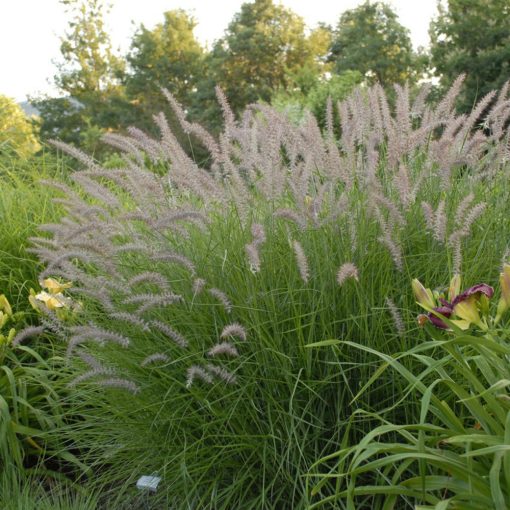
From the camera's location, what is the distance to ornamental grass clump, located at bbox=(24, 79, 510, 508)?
2.35 metres

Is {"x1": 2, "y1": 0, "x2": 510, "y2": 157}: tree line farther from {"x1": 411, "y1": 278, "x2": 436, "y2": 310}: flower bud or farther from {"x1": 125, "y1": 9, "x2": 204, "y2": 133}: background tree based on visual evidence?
{"x1": 411, "y1": 278, "x2": 436, "y2": 310}: flower bud

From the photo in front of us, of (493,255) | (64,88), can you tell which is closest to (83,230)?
(493,255)

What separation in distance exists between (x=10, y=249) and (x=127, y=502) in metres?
1.99

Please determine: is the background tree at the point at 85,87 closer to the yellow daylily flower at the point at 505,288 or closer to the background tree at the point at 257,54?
the background tree at the point at 257,54

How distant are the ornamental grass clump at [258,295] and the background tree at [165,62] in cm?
3202

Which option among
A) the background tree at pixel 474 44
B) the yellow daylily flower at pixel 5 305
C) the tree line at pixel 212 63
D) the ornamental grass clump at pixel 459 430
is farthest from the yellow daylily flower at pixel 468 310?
the tree line at pixel 212 63

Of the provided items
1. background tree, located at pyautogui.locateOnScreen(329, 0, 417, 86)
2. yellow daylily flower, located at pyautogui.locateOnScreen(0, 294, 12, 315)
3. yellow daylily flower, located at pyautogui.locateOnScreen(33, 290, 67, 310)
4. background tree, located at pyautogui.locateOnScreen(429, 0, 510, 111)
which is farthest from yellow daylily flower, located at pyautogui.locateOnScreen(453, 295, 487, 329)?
background tree, located at pyautogui.locateOnScreen(329, 0, 417, 86)

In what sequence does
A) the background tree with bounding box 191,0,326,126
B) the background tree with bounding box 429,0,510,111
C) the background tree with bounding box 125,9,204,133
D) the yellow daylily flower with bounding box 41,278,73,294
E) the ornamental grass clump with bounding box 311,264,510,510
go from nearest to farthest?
the ornamental grass clump with bounding box 311,264,510,510 → the yellow daylily flower with bounding box 41,278,73,294 → the background tree with bounding box 429,0,510,111 → the background tree with bounding box 191,0,326,126 → the background tree with bounding box 125,9,204,133

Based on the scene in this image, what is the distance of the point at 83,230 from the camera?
2.47m

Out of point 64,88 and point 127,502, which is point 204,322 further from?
point 64,88

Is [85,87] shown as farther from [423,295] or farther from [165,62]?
[423,295]

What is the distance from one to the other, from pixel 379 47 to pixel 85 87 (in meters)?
15.3

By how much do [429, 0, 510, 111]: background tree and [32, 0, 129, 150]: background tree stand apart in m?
18.0

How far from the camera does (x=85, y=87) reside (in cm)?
3491
